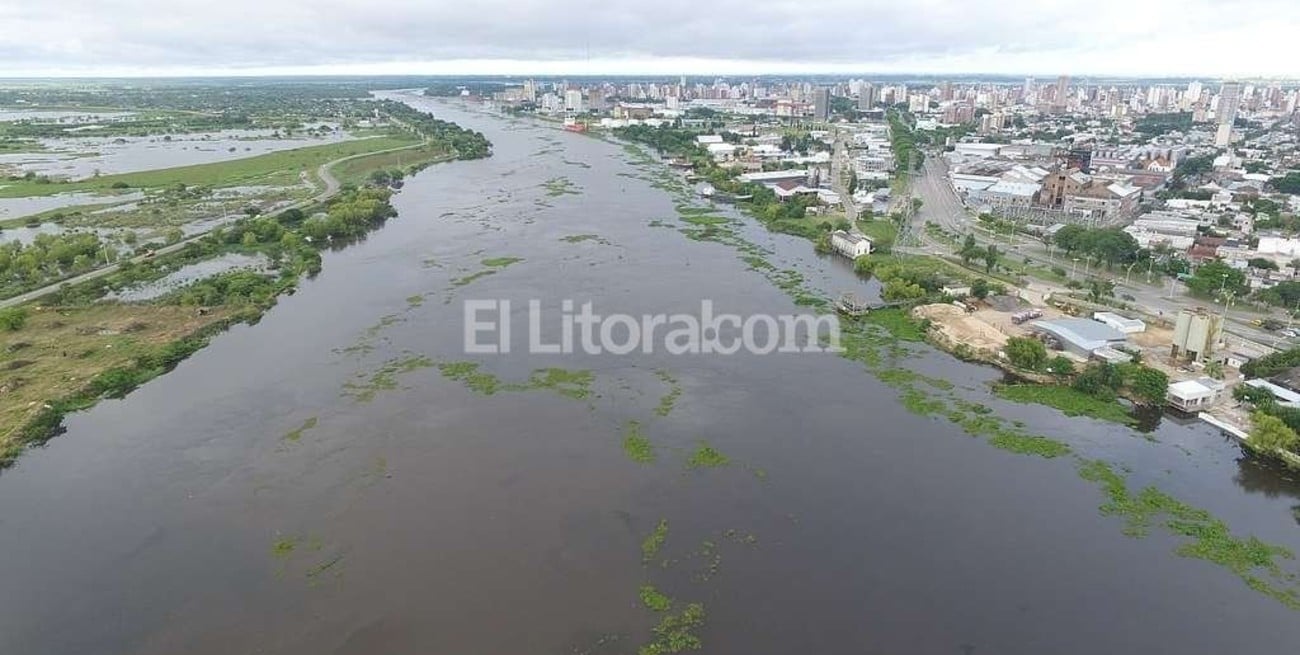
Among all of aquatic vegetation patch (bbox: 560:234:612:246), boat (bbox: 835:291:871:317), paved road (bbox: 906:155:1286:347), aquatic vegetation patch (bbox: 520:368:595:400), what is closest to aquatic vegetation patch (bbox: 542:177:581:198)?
aquatic vegetation patch (bbox: 560:234:612:246)

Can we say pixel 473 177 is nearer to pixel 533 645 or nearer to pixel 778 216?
pixel 778 216

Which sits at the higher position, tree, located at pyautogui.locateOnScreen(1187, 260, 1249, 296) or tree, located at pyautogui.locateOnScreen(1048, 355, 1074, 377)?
tree, located at pyautogui.locateOnScreen(1187, 260, 1249, 296)

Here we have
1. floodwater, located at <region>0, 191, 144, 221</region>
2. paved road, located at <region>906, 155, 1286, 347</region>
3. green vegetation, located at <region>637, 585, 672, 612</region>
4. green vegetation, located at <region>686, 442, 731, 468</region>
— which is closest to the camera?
green vegetation, located at <region>637, 585, 672, 612</region>

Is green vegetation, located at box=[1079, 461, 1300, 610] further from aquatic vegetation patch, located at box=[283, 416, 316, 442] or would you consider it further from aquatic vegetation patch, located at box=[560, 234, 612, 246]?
aquatic vegetation patch, located at box=[560, 234, 612, 246]

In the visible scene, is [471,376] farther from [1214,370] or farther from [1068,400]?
[1214,370]

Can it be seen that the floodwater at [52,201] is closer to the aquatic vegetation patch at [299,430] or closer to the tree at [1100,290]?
the aquatic vegetation patch at [299,430]

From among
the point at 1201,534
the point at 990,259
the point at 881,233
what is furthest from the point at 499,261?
the point at 1201,534

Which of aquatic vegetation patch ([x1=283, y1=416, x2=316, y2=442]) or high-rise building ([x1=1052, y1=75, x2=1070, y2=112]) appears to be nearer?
aquatic vegetation patch ([x1=283, y1=416, x2=316, y2=442])
